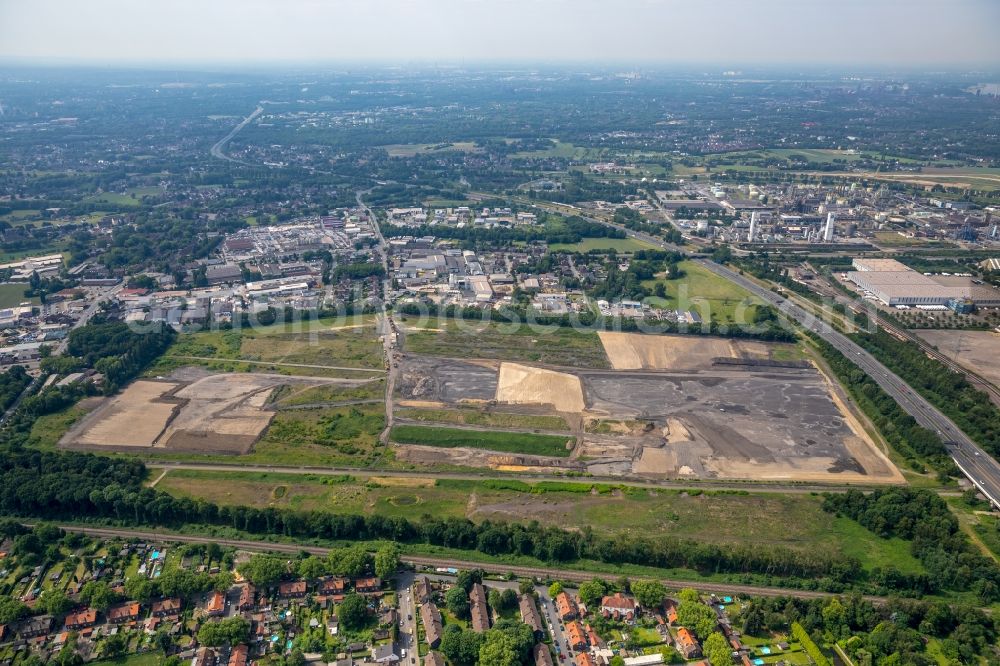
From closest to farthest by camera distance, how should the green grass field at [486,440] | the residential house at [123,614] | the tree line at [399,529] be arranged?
1. the residential house at [123,614]
2. the tree line at [399,529]
3. the green grass field at [486,440]

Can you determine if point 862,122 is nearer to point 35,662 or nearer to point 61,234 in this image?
point 61,234

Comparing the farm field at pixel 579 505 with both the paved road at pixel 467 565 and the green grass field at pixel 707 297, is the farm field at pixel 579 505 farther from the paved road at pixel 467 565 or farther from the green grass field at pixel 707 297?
the green grass field at pixel 707 297

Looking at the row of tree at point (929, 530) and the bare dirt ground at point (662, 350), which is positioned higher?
the bare dirt ground at point (662, 350)

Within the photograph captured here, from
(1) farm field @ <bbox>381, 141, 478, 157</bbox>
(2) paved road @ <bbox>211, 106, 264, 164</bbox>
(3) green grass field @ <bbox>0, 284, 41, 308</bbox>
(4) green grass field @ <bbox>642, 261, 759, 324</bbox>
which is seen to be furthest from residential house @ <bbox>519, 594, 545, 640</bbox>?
(2) paved road @ <bbox>211, 106, 264, 164</bbox>

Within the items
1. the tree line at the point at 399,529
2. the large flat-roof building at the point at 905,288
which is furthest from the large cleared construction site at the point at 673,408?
the large flat-roof building at the point at 905,288

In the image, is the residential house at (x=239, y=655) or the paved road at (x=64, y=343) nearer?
the residential house at (x=239, y=655)

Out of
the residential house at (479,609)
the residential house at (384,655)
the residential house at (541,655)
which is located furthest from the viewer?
the residential house at (479,609)
